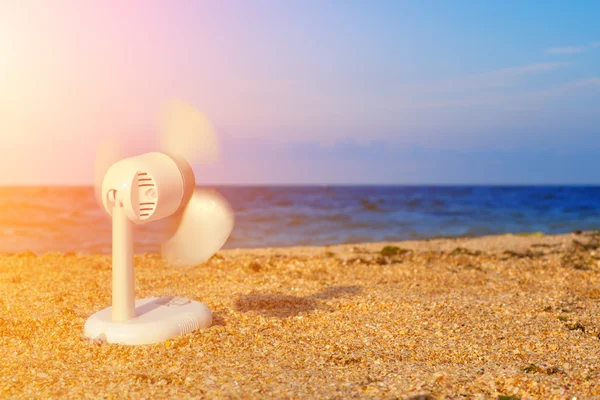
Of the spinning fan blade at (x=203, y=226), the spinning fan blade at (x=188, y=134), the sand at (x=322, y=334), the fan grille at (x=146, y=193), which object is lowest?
the sand at (x=322, y=334)

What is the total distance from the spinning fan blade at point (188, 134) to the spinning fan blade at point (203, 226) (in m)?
0.46

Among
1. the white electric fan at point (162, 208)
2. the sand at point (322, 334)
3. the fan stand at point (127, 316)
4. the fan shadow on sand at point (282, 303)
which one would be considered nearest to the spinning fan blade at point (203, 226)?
the white electric fan at point (162, 208)

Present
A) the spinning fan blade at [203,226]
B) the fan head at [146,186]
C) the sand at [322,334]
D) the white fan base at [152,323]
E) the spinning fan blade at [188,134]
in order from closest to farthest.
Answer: the sand at [322,334] < the fan head at [146,186] < the white fan base at [152,323] < the spinning fan blade at [188,134] < the spinning fan blade at [203,226]

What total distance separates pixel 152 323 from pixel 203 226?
4.13 ft

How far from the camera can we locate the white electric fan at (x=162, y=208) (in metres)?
6.29

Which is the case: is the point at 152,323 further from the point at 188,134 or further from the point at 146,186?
the point at 188,134

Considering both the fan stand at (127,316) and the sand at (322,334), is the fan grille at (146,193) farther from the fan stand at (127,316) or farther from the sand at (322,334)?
the sand at (322,334)

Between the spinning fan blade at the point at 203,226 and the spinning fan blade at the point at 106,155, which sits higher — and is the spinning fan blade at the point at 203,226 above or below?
below

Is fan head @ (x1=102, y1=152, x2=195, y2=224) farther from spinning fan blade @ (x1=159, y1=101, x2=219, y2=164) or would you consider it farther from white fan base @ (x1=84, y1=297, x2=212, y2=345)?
white fan base @ (x1=84, y1=297, x2=212, y2=345)

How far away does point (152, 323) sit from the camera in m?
6.46

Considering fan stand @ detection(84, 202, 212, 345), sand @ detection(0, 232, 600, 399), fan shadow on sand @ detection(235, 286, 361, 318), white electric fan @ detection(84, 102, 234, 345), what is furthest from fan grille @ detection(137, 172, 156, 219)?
fan shadow on sand @ detection(235, 286, 361, 318)

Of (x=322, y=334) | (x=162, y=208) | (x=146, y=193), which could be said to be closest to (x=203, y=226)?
(x=162, y=208)

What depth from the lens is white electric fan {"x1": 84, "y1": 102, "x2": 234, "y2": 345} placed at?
20.6 feet

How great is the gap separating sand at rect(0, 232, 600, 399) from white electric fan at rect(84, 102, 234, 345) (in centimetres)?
25
